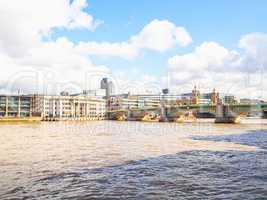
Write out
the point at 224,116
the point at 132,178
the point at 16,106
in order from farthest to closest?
the point at 16,106, the point at 224,116, the point at 132,178

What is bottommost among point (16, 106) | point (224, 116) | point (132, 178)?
point (132, 178)

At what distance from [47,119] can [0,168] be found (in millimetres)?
162028

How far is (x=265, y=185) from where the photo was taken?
1666cm

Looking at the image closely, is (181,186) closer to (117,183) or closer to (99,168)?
(117,183)

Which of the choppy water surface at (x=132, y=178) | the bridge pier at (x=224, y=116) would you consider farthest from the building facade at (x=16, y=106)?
the choppy water surface at (x=132, y=178)

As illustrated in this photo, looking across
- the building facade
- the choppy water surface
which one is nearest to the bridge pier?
the building facade

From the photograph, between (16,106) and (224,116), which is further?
(16,106)

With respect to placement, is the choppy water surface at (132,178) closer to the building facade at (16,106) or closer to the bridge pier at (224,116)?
the bridge pier at (224,116)

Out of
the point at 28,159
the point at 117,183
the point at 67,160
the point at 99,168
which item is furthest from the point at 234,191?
the point at 28,159

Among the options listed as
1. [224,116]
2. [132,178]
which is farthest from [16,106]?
[132,178]

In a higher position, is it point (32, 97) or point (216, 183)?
point (32, 97)

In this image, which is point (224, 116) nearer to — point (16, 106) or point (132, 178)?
point (16, 106)

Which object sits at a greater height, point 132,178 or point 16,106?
point 16,106

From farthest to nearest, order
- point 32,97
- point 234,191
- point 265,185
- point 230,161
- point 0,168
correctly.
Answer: point 32,97, point 230,161, point 0,168, point 265,185, point 234,191
